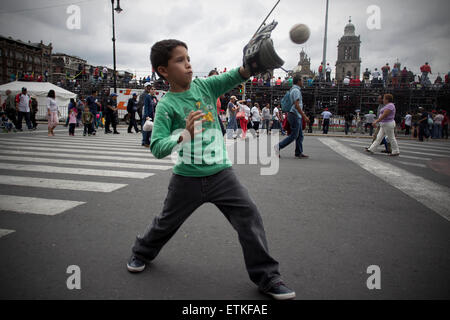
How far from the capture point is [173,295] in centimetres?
208

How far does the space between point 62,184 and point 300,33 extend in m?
4.40

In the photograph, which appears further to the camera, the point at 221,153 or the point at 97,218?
the point at 97,218

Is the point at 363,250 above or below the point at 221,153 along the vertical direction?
below

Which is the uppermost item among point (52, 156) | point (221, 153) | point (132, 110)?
point (132, 110)

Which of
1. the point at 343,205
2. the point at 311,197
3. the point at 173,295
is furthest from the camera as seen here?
the point at 311,197

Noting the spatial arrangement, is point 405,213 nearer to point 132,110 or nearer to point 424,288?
point 424,288

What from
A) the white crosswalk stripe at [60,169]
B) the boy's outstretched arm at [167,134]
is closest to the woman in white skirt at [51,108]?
the white crosswalk stripe at [60,169]

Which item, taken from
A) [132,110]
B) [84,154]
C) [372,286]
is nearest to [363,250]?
A: [372,286]

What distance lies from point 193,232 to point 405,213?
2.69 meters

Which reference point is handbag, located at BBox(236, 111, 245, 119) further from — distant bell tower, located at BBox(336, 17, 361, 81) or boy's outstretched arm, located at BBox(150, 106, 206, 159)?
distant bell tower, located at BBox(336, 17, 361, 81)

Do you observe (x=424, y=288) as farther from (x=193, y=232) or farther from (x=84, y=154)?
(x=84, y=154)

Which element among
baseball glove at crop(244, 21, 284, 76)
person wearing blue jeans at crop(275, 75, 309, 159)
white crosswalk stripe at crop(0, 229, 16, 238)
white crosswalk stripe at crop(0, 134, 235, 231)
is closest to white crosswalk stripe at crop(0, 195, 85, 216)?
white crosswalk stripe at crop(0, 134, 235, 231)

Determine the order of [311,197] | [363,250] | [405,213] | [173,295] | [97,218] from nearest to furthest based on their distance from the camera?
1. [173,295]
2. [363,250]
3. [97,218]
4. [405,213]
5. [311,197]

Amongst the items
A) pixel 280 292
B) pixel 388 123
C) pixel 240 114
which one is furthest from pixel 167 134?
pixel 240 114
